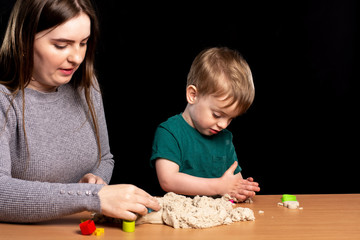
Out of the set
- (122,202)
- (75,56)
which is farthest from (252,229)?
(75,56)

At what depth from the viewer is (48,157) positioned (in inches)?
58.3

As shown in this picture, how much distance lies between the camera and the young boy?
169 centimetres

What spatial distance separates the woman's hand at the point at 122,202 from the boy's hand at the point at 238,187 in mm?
459

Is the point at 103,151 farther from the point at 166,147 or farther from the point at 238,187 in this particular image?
the point at 238,187

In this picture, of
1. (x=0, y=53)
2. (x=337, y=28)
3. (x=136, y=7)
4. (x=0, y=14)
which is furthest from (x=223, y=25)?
(x=0, y=53)

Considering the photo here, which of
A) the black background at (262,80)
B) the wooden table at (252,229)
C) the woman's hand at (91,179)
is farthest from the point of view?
the black background at (262,80)

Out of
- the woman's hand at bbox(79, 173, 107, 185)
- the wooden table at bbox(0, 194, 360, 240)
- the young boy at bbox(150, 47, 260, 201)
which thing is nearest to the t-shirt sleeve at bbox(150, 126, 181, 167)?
the young boy at bbox(150, 47, 260, 201)

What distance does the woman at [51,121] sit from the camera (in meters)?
1.19

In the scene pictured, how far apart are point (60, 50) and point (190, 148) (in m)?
0.63

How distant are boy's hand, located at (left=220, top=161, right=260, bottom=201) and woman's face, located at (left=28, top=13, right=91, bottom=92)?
634 mm

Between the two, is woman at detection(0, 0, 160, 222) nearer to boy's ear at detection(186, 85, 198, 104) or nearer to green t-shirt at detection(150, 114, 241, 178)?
green t-shirt at detection(150, 114, 241, 178)

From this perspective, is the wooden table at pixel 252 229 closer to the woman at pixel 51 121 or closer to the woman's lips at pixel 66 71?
the woman at pixel 51 121

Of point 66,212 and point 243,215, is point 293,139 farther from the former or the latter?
point 66,212

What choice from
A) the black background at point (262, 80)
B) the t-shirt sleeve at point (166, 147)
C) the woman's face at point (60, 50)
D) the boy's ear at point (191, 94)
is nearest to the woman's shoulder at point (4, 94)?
the woman's face at point (60, 50)
